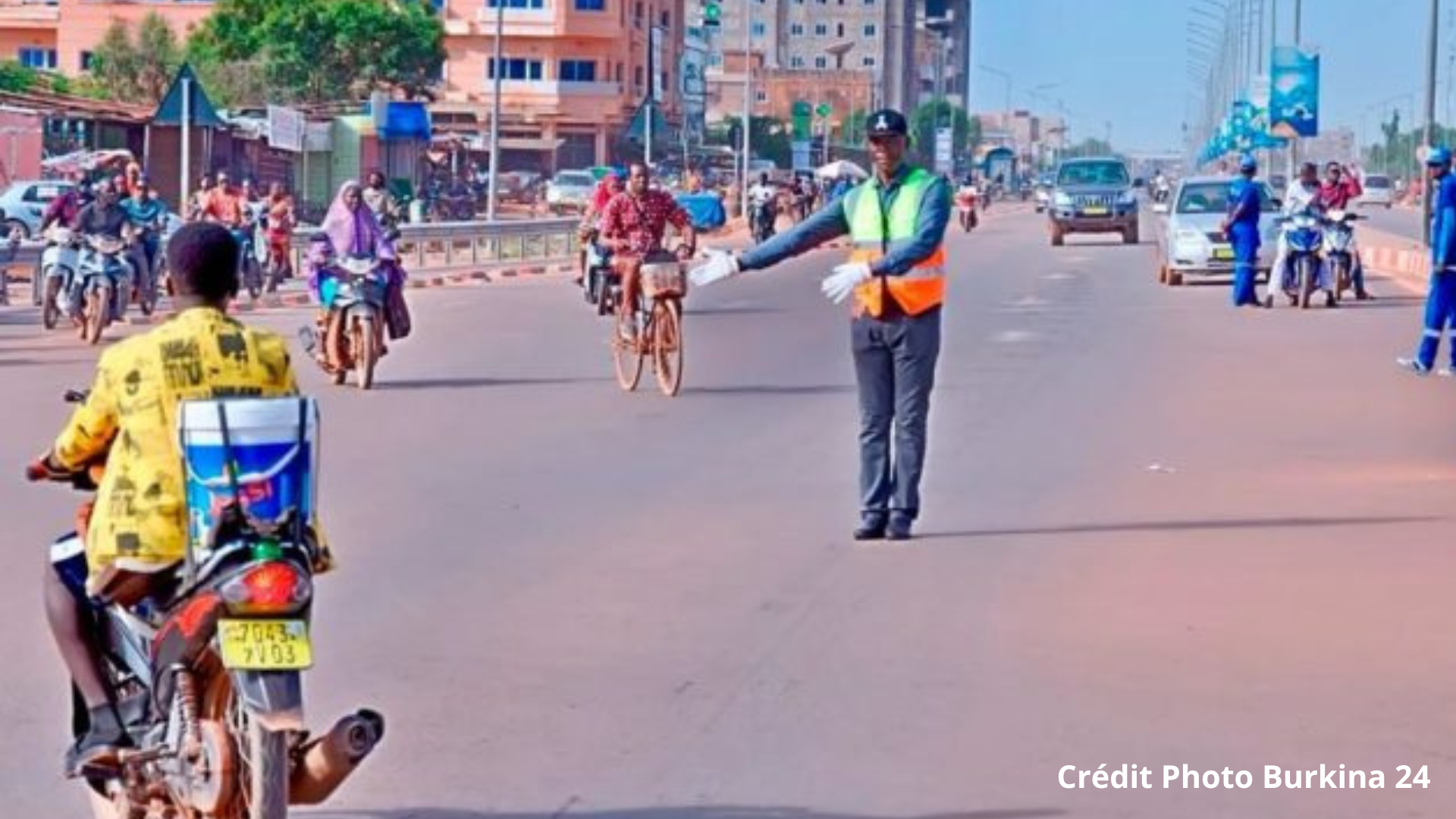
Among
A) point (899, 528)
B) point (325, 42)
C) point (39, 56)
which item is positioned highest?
point (325, 42)

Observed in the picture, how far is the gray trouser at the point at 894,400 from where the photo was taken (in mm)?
11805

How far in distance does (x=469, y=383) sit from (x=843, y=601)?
34.2 feet

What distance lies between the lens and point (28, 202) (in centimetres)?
4406

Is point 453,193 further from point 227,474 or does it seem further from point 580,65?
point 227,474

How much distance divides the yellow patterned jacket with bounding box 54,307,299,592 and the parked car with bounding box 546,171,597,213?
6243cm

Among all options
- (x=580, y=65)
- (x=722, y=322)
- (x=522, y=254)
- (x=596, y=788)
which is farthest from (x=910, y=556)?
(x=580, y=65)

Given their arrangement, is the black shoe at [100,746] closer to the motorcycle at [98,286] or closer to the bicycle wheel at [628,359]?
the bicycle wheel at [628,359]

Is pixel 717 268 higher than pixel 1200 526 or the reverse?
higher

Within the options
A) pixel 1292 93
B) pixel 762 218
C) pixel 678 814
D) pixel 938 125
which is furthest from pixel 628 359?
pixel 938 125

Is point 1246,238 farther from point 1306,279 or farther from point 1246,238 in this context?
point 1306,279

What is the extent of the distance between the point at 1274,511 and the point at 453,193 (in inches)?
2284

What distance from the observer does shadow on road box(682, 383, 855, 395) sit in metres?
19.8

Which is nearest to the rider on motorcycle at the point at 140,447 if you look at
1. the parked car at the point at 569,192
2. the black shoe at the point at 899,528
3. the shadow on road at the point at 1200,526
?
the black shoe at the point at 899,528

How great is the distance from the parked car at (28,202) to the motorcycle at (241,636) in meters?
36.6
